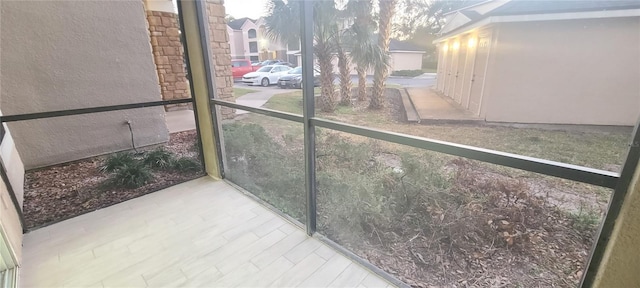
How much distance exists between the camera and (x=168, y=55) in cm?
611

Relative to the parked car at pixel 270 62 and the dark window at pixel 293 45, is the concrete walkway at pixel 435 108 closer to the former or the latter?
the dark window at pixel 293 45

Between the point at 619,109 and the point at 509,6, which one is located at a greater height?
the point at 509,6

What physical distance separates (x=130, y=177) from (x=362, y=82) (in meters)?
2.74

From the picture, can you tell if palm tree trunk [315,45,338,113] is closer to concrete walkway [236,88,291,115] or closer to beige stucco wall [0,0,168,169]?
concrete walkway [236,88,291,115]

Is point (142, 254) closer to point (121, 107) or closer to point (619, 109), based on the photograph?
point (121, 107)

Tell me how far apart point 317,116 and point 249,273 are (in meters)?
1.16

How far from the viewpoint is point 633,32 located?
212 cm

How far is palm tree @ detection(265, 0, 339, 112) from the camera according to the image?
2.27 m

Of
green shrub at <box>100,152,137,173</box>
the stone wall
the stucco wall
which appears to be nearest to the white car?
green shrub at <box>100,152,137,173</box>

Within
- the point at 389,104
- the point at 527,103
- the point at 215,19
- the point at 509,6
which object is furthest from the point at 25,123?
the point at 527,103

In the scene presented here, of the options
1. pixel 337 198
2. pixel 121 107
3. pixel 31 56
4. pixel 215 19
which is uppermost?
pixel 215 19

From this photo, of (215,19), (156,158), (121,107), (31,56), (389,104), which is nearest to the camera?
(389,104)

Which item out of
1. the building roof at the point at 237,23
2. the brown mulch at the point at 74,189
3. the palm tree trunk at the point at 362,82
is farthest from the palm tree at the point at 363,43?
the brown mulch at the point at 74,189

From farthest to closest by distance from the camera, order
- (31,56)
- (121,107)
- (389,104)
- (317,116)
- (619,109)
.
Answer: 1. (31,56)
2. (121,107)
3. (389,104)
4. (317,116)
5. (619,109)
